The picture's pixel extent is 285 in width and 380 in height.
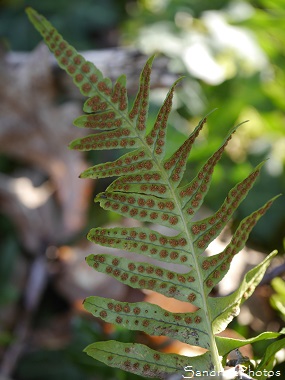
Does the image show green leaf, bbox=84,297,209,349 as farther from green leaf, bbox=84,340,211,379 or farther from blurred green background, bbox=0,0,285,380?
blurred green background, bbox=0,0,285,380

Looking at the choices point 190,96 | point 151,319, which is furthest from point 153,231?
point 190,96

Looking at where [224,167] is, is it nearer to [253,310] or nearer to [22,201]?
[253,310]

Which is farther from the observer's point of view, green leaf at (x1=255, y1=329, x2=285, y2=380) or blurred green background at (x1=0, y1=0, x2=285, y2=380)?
blurred green background at (x1=0, y1=0, x2=285, y2=380)

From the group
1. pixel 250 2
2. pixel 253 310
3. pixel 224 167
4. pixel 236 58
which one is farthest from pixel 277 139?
pixel 250 2

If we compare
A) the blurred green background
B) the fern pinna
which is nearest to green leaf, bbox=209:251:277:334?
the fern pinna

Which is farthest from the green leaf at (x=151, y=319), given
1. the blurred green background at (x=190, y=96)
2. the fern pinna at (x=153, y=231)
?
the blurred green background at (x=190, y=96)

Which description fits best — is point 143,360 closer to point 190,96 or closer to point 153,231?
point 153,231
